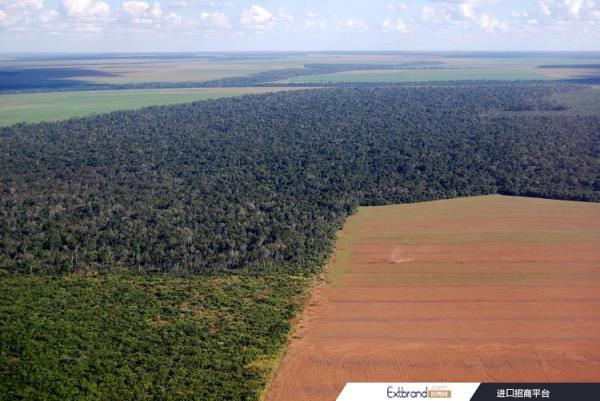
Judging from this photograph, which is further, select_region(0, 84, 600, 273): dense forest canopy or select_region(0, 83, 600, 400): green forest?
select_region(0, 84, 600, 273): dense forest canopy

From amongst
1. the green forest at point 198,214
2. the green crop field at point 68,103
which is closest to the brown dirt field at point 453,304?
the green forest at point 198,214

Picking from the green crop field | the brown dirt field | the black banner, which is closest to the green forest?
the brown dirt field

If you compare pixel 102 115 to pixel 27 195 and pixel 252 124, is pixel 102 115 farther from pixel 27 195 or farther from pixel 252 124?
pixel 27 195

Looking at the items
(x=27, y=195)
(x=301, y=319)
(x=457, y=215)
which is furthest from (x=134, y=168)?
(x=301, y=319)

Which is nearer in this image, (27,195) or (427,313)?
(427,313)

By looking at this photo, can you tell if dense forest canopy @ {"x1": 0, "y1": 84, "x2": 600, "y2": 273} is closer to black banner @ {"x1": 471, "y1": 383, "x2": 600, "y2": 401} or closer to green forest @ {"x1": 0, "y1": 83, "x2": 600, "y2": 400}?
green forest @ {"x1": 0, "y1": 83, "x2": 600, "y2": 400}

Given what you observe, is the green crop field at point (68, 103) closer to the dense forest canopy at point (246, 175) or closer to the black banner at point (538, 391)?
the dense forest canopy at point (246, 175)

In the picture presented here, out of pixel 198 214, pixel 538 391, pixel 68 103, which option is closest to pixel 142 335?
pixel 538 391
